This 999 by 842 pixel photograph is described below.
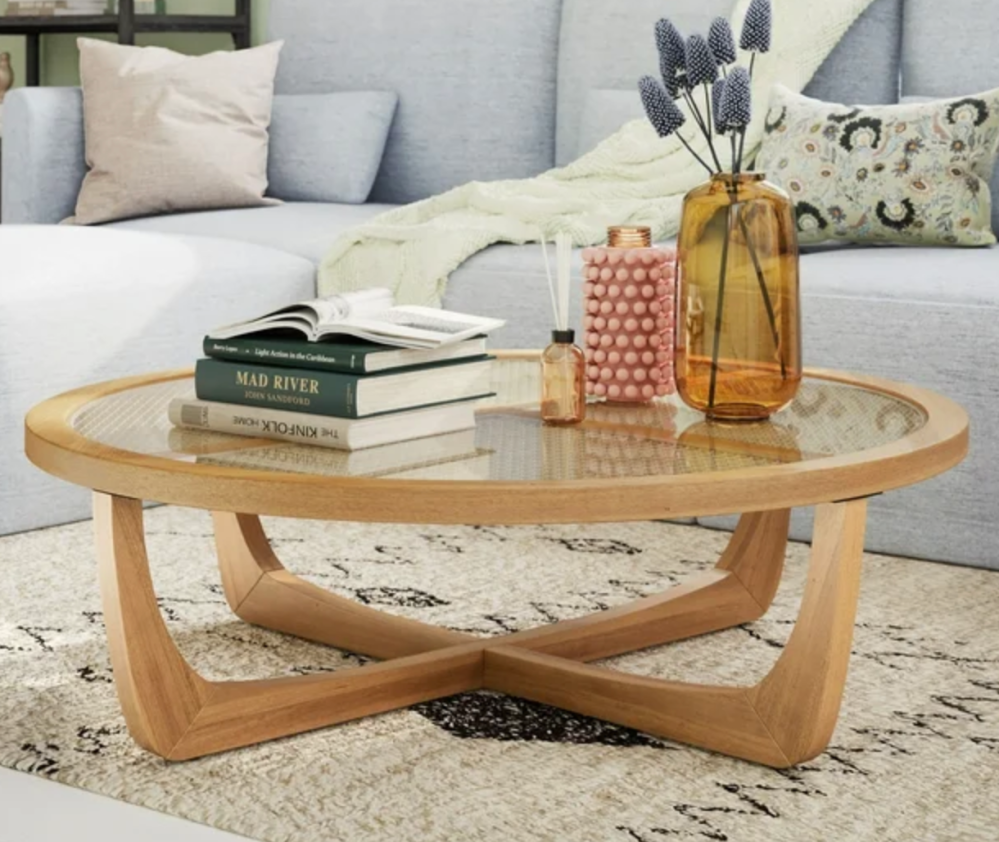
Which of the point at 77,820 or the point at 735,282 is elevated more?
the point at 735,282

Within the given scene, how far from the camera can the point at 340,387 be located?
1608 mm

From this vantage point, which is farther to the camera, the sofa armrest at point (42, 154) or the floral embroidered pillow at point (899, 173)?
the sofa armrest at point (42, 154)

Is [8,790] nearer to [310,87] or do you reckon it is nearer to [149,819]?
[149,819]

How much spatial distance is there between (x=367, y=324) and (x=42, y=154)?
2.17 m

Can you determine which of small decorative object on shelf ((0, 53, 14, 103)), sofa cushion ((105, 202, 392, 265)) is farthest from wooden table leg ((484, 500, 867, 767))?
small decorative object on shelf ((0, 53, 14, 103))

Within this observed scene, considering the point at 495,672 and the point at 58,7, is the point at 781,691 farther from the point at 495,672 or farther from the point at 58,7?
the point at 58,7

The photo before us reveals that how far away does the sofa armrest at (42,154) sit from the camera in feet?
11.8

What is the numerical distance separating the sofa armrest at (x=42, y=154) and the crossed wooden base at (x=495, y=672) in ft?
6.03

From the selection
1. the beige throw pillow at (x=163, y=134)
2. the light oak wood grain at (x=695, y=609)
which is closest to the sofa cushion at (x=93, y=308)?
the beige throw pillow at (x=163, y=134)

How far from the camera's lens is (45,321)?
262 cm

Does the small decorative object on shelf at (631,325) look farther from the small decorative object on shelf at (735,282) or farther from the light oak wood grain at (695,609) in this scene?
the light oak wood grain at (695,609)

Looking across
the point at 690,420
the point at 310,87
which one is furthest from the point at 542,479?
the point at 310,87

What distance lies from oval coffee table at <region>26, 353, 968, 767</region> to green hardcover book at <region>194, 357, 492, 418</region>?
5 centimetres

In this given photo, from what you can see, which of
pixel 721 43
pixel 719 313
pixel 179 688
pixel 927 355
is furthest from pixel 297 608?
pixel 927 355
